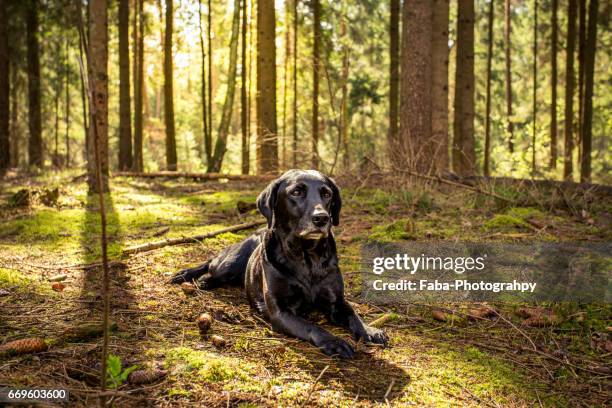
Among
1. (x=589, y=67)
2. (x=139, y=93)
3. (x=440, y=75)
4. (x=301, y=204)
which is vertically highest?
(x=589, y=67)

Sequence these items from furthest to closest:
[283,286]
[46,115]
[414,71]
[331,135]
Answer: [331,135], [46,115], [414,71], [283,286]

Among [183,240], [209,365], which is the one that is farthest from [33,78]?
[209,365]

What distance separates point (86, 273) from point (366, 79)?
84.6 feet

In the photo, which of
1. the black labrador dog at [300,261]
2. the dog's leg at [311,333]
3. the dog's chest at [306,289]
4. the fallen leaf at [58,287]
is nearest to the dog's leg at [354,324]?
the black labrador dog at [300,261]

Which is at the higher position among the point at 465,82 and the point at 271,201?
Result: the point at 465,82

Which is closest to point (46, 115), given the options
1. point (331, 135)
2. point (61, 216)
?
point (331, 135)

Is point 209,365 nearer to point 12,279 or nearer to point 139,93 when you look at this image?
point 12,279

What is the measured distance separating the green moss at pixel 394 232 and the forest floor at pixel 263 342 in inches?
0.7

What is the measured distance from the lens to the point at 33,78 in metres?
18.7

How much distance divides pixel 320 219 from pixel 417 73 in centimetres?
739

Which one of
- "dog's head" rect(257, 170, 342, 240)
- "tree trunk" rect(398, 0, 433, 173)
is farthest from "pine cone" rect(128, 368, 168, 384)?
"tree trunk" rect(398, 0, 433, 173)

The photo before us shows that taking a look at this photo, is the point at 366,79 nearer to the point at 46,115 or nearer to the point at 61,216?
the point at 46,115

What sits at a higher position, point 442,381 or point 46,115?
point 46,115

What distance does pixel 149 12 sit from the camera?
2170 centimetres
